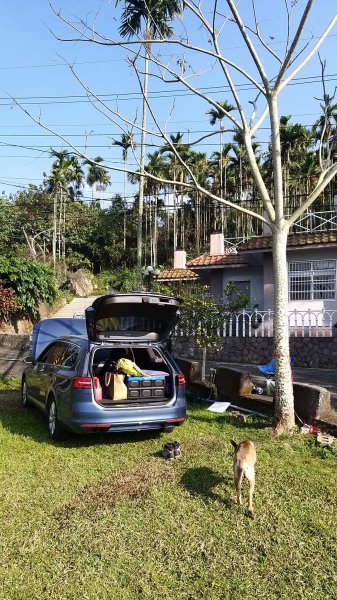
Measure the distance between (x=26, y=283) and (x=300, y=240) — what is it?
383 inches

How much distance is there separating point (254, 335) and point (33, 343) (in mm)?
6481

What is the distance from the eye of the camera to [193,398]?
8203 mm

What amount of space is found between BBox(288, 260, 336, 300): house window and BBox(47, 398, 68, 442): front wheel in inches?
469

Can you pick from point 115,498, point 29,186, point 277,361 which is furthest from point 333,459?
point 29,186

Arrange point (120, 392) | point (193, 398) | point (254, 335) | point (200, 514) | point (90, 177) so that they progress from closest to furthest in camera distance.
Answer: point (200, 514), point (120, 392), point (193, 398), point (254, 335), point (90, 177)

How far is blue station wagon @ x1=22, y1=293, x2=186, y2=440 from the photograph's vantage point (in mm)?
5434

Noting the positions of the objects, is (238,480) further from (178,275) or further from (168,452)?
(178,275)

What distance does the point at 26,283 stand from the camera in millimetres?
17078

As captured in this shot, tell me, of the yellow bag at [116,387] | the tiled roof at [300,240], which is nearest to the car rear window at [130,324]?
the yellow bag at [116,387]

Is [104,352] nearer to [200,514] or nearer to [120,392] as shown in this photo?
[120,392]

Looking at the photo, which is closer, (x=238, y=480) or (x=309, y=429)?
(x=238, y=480)

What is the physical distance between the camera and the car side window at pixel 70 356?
5872 mm

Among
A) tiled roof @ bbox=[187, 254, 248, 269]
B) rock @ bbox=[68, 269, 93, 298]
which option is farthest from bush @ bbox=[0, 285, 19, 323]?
rock @ bbox=[68, 269, 93, 298]

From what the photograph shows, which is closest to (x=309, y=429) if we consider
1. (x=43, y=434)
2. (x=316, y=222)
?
A: (x=43, y=434)
